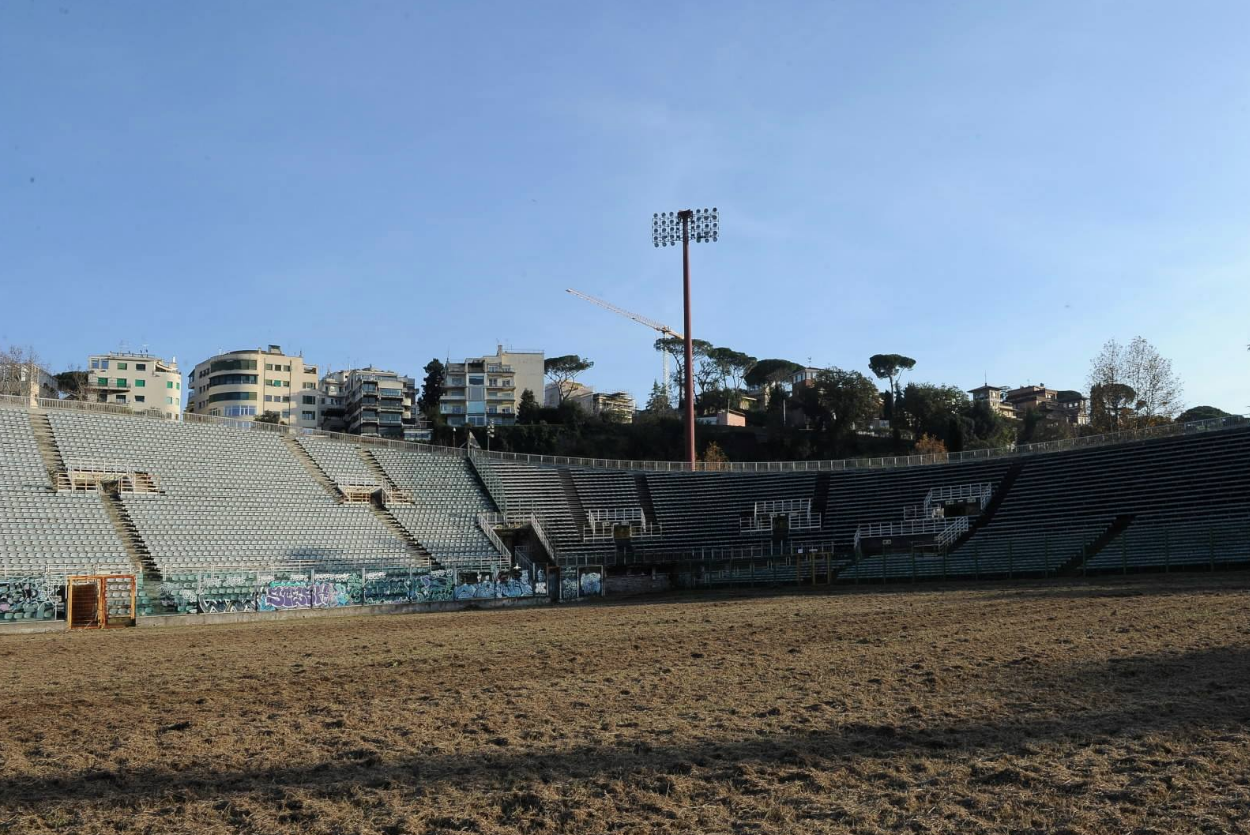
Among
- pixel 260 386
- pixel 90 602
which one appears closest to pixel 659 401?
pixel 260 386

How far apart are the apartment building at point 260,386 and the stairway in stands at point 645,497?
66.9m

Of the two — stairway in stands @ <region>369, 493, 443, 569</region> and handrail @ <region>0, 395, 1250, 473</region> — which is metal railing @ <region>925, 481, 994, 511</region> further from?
stairway in stands @ <region>369, 493, 443, 569</region>

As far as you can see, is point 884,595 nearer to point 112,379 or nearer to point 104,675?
point 104,675

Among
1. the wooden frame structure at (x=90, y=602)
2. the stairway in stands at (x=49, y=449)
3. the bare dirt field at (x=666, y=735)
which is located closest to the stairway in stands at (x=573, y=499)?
the stairway in stands at (x=49, y=449)

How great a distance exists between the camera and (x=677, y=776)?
30.1 ft

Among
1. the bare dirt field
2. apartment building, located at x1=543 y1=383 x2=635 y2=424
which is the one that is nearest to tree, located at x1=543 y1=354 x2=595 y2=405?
apartment building, located at x1=543 y1=383 x2=635 y2=424

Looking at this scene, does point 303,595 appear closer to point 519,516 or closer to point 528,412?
point 519,516

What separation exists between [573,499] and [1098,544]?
88.8 feet

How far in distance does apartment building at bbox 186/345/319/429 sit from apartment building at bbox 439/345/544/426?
17.4 m

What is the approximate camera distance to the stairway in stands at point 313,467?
4934 cm

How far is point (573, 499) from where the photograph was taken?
55281 mm

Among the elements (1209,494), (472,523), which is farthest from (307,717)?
(1209,494)

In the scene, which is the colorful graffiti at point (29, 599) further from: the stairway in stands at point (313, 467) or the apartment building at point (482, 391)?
the apartment building at point (482, 391)

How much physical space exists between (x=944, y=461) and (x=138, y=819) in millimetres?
52012
